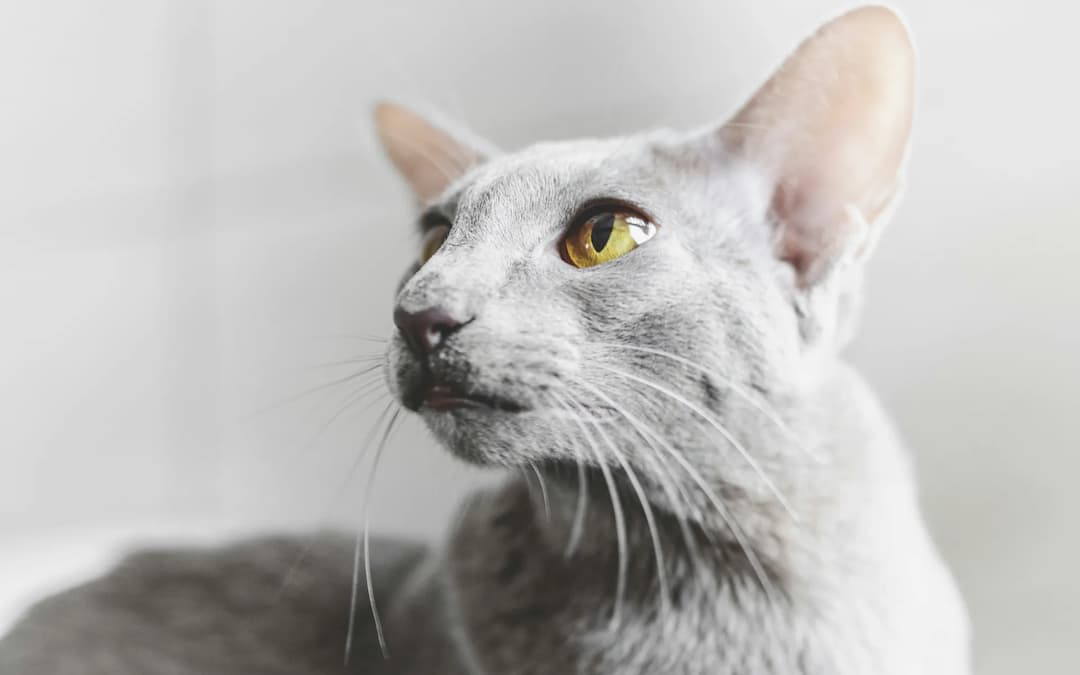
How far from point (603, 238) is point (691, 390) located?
121 mm

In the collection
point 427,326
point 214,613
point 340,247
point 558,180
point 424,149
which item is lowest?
point 214,613

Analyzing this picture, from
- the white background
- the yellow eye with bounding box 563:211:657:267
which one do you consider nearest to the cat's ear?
the white background

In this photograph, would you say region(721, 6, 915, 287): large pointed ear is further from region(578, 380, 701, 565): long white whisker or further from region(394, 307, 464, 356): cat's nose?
region(394, 307, 464, 356): cat's nose

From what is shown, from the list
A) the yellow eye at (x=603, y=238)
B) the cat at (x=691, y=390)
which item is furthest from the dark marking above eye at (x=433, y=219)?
the yellow eye at (x=603, y=238)

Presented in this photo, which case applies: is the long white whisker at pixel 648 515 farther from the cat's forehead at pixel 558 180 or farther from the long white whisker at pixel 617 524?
the cat's forehead at pixel 558 180

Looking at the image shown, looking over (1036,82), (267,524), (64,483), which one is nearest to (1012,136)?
(1036,82)

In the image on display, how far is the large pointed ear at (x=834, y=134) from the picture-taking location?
2.14ft

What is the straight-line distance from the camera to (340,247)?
1.35m

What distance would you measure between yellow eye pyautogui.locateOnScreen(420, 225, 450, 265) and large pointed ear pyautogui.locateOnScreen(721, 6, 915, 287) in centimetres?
24

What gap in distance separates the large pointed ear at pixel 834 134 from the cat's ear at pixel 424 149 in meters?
0.26

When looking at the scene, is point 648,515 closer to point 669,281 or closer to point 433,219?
point 669,281

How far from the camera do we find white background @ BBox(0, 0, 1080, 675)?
36.2 inches

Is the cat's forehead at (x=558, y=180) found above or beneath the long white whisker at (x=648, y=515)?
above

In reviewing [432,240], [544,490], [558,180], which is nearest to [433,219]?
[432,240]
